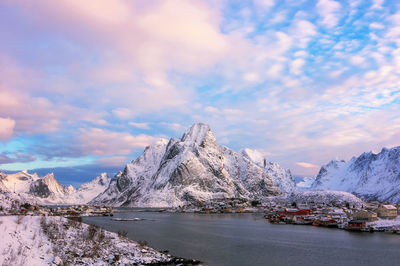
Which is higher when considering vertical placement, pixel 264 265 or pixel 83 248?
pixel 83 248

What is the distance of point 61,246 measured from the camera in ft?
135

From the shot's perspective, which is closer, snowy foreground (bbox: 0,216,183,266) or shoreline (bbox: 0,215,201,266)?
snowy foreground (bbox: 0,216,183,266)

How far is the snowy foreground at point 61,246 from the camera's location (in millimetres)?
34812

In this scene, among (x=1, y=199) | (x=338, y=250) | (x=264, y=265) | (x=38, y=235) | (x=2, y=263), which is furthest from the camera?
(x=1, y=199)

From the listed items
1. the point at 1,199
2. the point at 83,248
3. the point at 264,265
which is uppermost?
the point at 1,199

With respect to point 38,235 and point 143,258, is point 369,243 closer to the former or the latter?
point 143,258

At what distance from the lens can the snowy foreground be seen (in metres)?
34.8

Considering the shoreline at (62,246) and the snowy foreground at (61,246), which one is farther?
the shoreline at (62,246)

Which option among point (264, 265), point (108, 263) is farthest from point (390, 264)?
point (108, 263)

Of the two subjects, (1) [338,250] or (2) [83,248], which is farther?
(1) [338,250]

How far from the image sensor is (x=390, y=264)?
5197cm

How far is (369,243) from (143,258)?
2269 inches

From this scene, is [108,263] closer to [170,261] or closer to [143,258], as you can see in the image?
[143,258]

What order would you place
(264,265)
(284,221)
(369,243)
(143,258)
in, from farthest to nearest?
(284,221) < (369,243) < (264,265) < (143,258)
